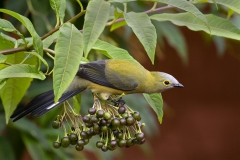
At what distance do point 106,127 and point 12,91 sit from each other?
0.54 metres

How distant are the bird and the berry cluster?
132mm

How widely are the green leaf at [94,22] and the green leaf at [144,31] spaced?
0.10m

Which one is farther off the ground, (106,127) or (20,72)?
(20,72)

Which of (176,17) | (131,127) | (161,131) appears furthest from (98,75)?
(161,131)

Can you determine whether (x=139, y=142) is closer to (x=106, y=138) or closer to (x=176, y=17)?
(x=106, y=138)

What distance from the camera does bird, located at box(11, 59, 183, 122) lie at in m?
2.00

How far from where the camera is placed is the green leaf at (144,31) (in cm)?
170

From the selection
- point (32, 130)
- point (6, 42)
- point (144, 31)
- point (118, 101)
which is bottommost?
point (32, 130)

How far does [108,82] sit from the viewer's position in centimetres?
210

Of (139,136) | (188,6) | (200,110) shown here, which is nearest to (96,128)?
(139,136)

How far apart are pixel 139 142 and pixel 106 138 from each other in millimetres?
121

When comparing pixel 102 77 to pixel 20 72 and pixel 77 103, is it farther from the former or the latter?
pixel 20 72

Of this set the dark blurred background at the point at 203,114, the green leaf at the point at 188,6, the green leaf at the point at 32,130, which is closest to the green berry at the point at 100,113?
the green leaf at the point at 188,6

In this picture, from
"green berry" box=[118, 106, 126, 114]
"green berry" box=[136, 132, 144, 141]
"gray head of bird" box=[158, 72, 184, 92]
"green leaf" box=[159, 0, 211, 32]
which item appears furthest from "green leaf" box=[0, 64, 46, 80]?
"gray head of bird" box=[158, 72, 184, 92]
